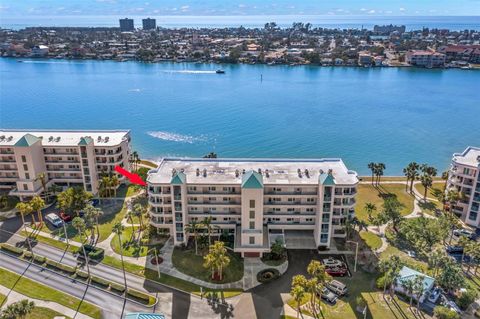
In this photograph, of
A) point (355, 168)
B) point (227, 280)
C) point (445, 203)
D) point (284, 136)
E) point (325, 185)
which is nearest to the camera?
point (227, 280)

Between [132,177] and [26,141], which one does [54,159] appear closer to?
Result: [26,141]

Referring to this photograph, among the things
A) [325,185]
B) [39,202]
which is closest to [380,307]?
[325,185]

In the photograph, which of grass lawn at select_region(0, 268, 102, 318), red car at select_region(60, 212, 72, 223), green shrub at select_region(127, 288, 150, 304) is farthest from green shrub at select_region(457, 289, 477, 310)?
red car at select_region(60, 212, 72, 223)

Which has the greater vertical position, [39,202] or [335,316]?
[39,202]

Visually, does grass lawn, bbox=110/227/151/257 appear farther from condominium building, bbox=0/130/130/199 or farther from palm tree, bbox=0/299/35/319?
condominium building, bbox=0/130/130/199

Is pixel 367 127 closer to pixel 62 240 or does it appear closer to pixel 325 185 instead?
pixel 325 185
